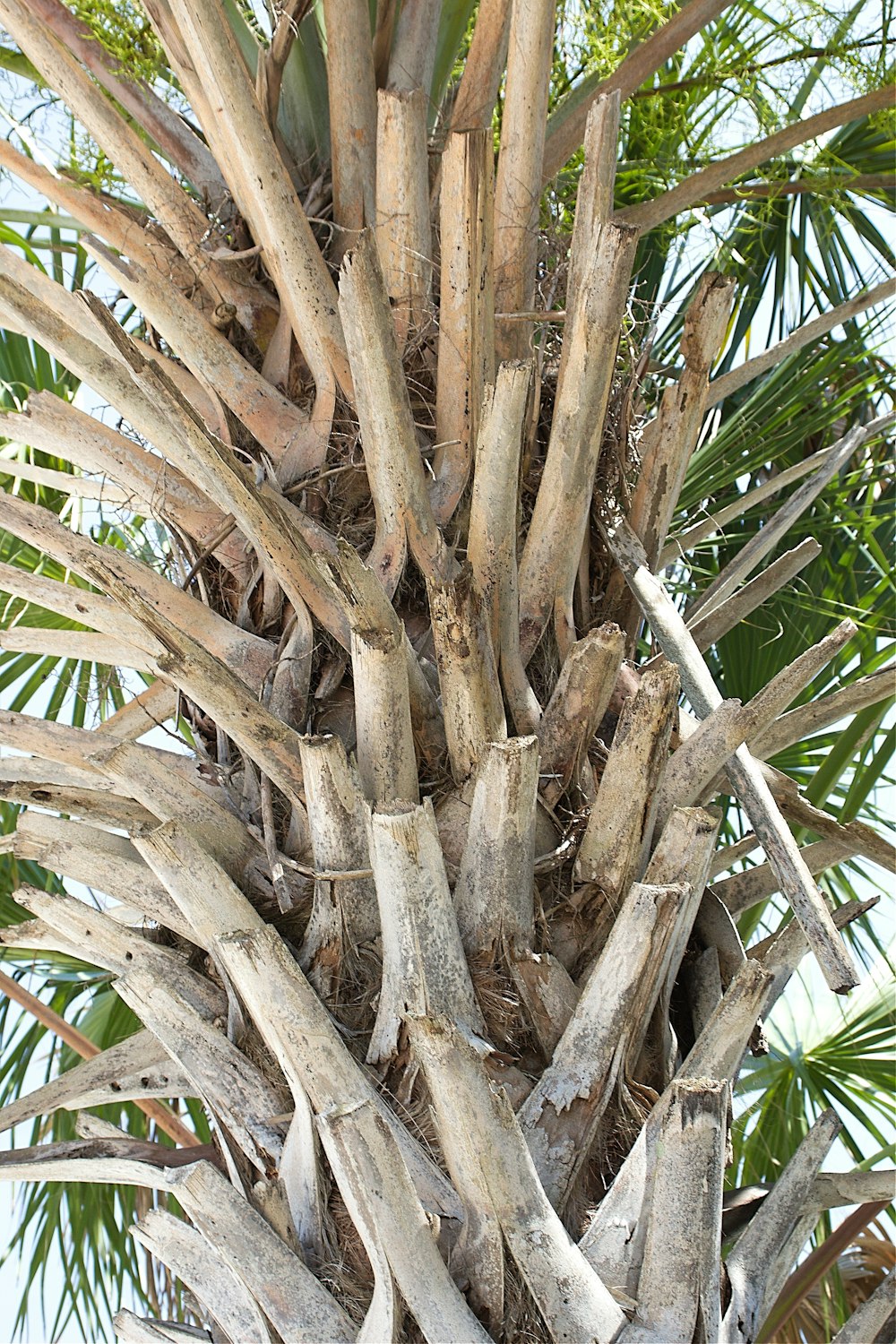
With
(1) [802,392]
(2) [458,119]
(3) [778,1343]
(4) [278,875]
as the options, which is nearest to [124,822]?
(4) [278,875]

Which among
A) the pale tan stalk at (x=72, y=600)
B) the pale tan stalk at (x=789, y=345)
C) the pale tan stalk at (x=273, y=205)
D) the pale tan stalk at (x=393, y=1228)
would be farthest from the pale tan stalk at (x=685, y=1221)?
the pale tan stalk at (x=789, y=345)

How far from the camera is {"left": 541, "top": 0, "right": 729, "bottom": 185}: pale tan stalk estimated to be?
144 centimetres

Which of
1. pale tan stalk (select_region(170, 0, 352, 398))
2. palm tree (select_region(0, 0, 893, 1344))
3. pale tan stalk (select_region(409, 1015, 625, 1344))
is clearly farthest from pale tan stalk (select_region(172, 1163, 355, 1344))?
pale tan stalk (select_region(170, 0, 352, 398))

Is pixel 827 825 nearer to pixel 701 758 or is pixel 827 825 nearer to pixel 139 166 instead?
pixel 701 758

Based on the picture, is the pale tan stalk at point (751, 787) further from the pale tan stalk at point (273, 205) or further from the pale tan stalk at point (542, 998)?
the pale tan stalk at point (273, 205)

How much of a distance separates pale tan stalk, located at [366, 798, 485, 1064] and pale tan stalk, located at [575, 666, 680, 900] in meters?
0.15

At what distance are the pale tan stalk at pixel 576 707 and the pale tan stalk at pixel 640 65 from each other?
0.72m

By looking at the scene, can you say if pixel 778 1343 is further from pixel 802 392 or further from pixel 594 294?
pixel 594 294

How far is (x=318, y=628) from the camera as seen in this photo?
3.70 ft

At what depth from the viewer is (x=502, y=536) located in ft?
3.51

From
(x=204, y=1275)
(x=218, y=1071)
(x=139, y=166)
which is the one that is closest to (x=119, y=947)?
(x=218, y=1071)

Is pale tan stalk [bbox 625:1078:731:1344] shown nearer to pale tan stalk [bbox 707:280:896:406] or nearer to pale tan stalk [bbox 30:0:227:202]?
pale tan stalk [bbox 707:280:896:406]

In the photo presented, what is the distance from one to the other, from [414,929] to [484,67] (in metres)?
1.02

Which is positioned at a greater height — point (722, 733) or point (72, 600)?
point (72, 600)
